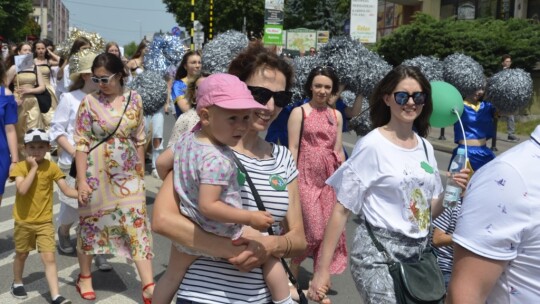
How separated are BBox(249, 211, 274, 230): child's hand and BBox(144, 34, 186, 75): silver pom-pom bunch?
257 inches

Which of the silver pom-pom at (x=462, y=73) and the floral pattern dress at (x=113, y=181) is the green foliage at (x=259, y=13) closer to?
the silver pom-pom at (x=462, y=73)

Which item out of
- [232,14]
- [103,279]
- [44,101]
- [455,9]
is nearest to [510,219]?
[103,279]

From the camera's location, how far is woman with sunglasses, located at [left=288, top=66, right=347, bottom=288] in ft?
17.9

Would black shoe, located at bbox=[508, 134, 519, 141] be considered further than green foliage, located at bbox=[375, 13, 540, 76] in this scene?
No

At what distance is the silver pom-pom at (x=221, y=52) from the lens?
453 centimetres

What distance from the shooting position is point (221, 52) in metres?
4.55

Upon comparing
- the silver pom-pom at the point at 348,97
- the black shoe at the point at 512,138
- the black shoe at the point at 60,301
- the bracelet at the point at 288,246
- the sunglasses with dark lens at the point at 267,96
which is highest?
the sunglasses with dark lens at the point at 267,96

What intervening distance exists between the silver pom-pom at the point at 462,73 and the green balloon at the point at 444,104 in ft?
8.86

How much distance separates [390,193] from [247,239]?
107 cm

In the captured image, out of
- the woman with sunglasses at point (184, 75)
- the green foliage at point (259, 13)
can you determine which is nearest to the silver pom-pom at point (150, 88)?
the woman with sunglasses at point (184, 75)

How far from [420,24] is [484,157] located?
18.6m

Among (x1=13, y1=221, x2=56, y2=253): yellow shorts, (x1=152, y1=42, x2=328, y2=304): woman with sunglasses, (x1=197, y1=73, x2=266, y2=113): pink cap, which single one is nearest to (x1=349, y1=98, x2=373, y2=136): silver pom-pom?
(x1=13, y1=221, x2=56, y2=253): yellow shorts

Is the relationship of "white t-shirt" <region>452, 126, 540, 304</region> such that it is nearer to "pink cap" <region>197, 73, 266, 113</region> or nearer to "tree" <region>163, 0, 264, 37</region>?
"pink cap" <region>197, 73, 266, 113</region>

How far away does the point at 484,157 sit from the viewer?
7.53 m
